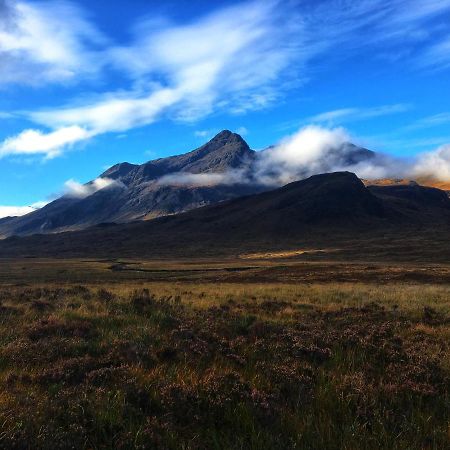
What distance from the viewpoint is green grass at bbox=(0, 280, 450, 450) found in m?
5.01

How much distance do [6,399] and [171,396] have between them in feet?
6.78

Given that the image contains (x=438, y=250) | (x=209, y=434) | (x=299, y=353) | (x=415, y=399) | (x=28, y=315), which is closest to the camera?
(x=209, y=434)

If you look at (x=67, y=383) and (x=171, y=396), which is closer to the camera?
(x=171, y=396)

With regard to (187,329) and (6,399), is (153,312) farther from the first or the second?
(6,399)

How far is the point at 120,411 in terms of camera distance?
5395 millimetres

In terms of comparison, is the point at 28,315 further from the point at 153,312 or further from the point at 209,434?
the point at 209,434

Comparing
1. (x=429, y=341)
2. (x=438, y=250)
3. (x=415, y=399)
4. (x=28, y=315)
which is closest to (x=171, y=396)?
(x=415, y=399)

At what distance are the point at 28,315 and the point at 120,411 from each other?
25.9ft

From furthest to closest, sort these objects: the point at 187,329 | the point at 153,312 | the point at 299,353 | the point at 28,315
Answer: the point at 153,312, the point at 28,315, the point at 187,329, the point at 299,353

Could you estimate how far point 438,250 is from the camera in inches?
3893

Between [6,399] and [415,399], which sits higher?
[6,399]

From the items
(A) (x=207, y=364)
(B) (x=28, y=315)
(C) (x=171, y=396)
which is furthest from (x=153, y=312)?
(C) (x=171, y=396)

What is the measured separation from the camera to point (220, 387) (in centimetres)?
619

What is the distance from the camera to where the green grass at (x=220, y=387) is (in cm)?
501
